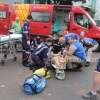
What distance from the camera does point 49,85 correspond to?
9586 millimetres

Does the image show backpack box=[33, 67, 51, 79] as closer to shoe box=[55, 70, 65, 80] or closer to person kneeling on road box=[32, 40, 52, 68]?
shoe box=[55, 70, 65, 80]

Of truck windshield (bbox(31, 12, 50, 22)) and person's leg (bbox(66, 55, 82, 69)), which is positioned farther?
truck windshield (bbox(31, 12, 50, 22))

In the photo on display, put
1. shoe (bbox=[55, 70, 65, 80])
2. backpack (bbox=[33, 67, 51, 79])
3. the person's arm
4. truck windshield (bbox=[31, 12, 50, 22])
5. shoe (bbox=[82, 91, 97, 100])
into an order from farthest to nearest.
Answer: truck windshield (bbox=[31, 12, 50, 22]) → the person's arm → shoe (bbox=[55, 70, 65, 80]) → backpack (bbox=[33, 67, 51, 79]) → shoe (bbox=[82, 91, 97, 100])

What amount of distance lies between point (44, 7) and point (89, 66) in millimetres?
5019

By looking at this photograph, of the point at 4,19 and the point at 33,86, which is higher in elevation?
the point at 4,19

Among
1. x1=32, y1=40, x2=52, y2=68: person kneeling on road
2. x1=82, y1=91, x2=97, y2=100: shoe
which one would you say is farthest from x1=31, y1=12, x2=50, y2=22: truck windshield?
x1=82, y1=91, x2=97, y2=100: shoe

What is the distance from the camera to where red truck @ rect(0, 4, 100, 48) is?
15.6 m

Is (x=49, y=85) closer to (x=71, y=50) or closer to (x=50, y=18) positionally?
(x=71, y=50)

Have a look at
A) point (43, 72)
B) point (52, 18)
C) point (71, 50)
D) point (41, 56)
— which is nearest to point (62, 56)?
point (71, 50)

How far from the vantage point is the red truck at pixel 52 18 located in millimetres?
15555

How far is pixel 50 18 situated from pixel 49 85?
690 cm

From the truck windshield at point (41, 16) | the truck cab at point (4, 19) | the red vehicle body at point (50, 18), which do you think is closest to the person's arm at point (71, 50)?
the red vehicle body at point (50, 18)

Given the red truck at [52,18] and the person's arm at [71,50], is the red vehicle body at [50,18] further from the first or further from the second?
the person's arm at [71,50]

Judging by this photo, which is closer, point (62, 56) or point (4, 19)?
point (62, 56)
